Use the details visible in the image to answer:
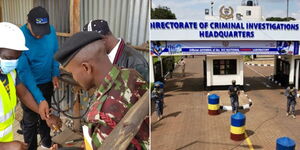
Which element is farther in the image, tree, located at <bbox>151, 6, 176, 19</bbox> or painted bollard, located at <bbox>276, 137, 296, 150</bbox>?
painted bollard, located at <bbox>276, 137, 296, 150</bbox>

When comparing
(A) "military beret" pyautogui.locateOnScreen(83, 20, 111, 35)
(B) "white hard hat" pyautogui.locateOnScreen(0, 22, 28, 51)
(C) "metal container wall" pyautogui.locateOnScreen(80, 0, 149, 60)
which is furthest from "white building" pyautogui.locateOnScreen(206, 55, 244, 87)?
(B) "white hard hat" pyautogui.locateOnScreen(0, 22, 28, 51)

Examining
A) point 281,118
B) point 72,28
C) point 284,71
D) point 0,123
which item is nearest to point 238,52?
point 284,71

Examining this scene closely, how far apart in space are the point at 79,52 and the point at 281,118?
5.47 ft

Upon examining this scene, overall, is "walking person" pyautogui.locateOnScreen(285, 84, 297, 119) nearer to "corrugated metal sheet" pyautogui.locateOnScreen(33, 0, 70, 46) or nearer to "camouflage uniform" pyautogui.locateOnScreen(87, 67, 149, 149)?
"camouflage uniform" pyautogui.locateOnScreen(87, 67, 149, 149)

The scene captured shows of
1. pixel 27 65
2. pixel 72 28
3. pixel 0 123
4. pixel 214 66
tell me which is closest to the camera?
pixel 0 123

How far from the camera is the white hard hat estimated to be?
1.25 meters

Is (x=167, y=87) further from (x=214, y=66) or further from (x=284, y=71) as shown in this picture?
(x=284, y=71)

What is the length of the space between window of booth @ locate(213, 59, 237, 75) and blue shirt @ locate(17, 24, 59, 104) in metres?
1.00

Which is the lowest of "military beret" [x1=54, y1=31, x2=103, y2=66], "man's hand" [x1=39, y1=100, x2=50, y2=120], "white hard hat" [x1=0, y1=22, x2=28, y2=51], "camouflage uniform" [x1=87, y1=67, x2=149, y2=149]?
"man's hand" [x1=39, y1=100, x2=50, y2=120]

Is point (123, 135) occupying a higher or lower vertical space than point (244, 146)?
higher

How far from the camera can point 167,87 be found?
1.53 metres

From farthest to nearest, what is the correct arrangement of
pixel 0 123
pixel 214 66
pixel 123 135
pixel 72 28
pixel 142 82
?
pixel 72 28 → pixel 214 66 → pixel 0 123 → pixel 142 82 → pixel 123 135

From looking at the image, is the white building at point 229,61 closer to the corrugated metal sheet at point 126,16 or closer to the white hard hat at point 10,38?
the corrugated metal sheet at point 126,16

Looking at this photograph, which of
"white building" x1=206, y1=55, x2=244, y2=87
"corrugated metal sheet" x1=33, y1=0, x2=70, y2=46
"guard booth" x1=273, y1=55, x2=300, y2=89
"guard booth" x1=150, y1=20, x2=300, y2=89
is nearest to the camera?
"guard booth" x1=150, y1=20, x2=300, y2=89
